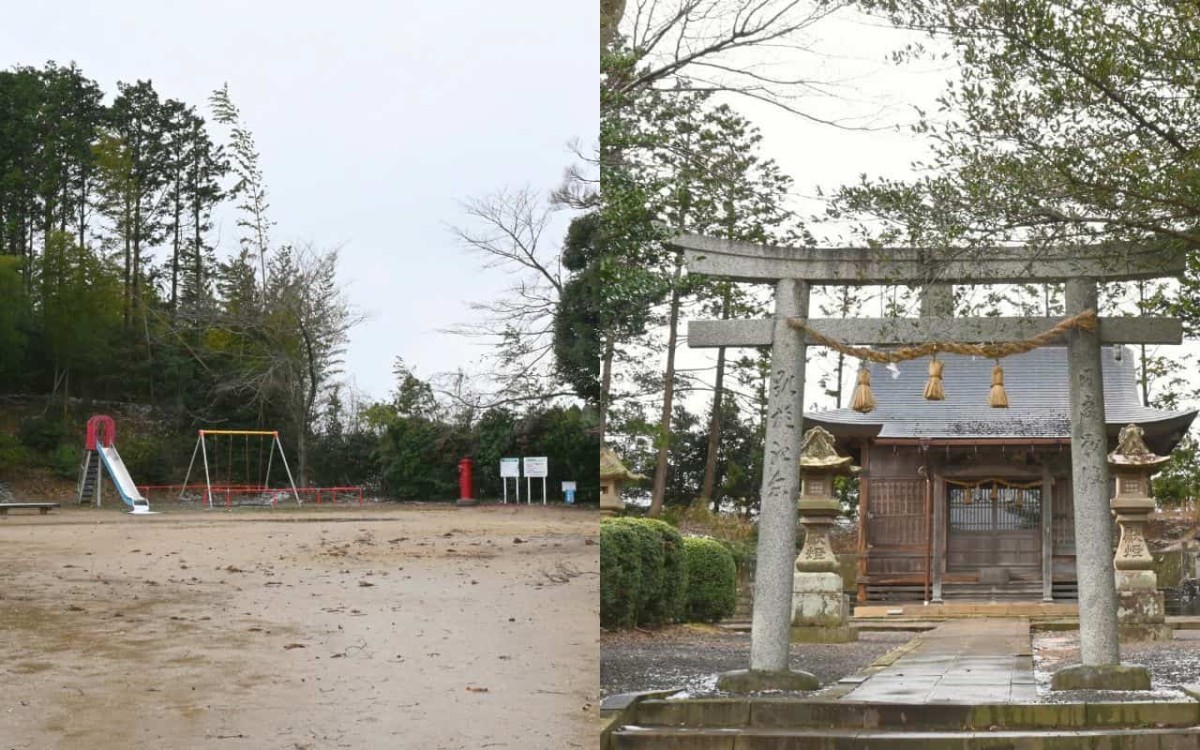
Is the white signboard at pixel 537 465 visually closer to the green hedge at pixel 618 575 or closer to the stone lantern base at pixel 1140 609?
the green hedge at pixel 618 575

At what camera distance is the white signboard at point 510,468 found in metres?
5.54

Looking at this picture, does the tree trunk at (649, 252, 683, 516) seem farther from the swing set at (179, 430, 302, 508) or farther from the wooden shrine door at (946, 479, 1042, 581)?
the wooden shrine door at (946, 479, 1042, 581)

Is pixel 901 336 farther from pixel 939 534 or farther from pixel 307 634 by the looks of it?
pixel 939 534

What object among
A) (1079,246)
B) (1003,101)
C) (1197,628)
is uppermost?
(1003,101)

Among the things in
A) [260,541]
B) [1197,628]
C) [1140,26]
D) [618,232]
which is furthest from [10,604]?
[1197,628]

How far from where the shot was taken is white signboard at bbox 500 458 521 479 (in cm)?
554

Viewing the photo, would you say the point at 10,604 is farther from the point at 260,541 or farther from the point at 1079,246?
the point at 1079,246

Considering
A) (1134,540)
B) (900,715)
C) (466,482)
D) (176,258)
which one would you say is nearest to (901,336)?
(900,715)

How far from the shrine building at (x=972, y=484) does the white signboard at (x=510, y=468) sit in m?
4.47

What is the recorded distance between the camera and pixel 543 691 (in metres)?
4.83

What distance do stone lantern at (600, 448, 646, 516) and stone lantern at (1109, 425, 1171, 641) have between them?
3498 millimetres

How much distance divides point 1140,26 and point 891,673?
8.71 feet

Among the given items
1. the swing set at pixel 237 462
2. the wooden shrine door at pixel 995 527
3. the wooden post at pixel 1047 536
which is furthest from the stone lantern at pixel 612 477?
the wooden shrine door at pixel 995 527

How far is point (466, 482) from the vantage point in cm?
734
